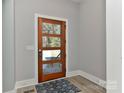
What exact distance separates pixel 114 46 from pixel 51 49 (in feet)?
6.80

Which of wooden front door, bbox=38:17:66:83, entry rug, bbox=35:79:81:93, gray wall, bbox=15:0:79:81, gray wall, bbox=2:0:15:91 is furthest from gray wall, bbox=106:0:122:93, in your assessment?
gray wall, bbox=2:0:15:91

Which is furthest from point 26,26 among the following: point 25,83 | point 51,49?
point 25,83

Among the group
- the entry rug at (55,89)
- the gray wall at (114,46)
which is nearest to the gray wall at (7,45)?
the entry rug at (55,89)

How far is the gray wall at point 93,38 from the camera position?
2690 mm

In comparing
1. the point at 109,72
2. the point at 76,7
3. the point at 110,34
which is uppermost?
the point at 76,7

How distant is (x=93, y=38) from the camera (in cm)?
304

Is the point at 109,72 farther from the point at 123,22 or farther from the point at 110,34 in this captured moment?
the point at 123,22

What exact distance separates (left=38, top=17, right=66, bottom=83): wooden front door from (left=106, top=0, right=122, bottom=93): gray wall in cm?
182

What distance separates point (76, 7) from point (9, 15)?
8.72 ft

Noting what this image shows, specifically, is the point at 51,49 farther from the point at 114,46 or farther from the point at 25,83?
the point at 114,46

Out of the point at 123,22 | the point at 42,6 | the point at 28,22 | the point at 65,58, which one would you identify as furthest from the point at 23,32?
the point at 123,22

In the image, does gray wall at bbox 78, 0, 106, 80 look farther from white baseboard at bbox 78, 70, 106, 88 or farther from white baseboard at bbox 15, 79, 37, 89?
white baseboard at bbox 15, 79, 37, 89

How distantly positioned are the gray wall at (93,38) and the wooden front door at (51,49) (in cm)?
82

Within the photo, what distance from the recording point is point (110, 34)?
1839mm
